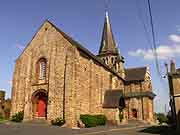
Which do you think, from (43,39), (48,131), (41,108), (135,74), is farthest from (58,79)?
(135,74)

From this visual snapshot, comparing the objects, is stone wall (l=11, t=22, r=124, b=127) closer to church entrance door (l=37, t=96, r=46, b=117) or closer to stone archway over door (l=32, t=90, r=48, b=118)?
stone archway over door (l=32, t=90, r=48, b=118)

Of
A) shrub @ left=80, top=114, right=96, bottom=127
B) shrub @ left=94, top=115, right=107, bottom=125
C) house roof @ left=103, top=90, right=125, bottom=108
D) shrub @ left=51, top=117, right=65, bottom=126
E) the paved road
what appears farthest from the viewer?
house roof @ left=103, top=90, right=125, bottom=108

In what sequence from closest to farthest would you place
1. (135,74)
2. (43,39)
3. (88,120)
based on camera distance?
(88,120) < (43,39) < (135,74)

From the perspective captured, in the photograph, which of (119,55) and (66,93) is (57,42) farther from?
(119,55)

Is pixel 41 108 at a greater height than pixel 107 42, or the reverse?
pixel 107 42

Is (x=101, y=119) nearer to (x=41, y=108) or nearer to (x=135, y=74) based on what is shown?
(x=41, y=108)

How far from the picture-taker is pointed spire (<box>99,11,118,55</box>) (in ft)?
176

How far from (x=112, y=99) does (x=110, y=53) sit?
21.1 metres

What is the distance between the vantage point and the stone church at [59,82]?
25297 mm

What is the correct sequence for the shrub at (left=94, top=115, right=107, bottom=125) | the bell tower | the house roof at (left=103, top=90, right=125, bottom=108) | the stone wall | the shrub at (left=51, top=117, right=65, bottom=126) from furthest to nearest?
the bell tower, the house roof at (left=103, top=90, right=125, bottom=108), the shrub at (left=94, top=115, right=107, bottom=125), the stone wall, the shrub at (left=51, top=117, right=65, bottom=126)

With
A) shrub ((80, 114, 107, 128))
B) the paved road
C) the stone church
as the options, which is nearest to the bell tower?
the stone church

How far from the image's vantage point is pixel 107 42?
55.0 m

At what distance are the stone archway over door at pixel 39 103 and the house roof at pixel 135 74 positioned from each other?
76.4ft

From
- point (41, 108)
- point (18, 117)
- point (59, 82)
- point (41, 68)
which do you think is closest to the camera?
point (59, 82)
